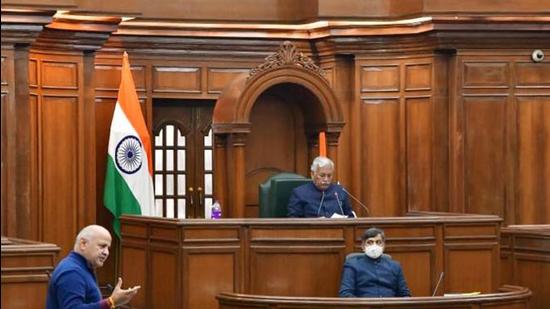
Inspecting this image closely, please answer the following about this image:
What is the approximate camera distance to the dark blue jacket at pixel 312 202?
1188 centimetres

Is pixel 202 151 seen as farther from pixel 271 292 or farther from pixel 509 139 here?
pixel 271 292

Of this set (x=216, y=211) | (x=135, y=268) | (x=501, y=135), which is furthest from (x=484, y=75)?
(x=135, y=268)

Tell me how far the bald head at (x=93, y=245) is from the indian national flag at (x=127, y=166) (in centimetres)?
770

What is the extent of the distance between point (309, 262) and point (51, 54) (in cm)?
456

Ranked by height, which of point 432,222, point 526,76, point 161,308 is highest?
point 526,76

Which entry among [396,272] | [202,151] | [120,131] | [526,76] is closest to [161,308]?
[396,272]

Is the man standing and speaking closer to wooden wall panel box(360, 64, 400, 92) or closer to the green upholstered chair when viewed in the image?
the green upholstered chair

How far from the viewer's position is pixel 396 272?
10492 mm

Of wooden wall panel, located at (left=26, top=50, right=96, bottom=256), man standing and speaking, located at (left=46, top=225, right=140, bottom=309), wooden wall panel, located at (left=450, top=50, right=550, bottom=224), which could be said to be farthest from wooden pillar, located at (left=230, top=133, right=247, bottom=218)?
man standing and speaking, located at (left=46, top=225, right=140, bottom=309)

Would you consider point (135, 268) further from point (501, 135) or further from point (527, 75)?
point (527, 75)

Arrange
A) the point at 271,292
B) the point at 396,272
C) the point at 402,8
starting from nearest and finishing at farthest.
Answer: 1. the point at 396,272
2. the point at 271,292
3. the point at 402,8

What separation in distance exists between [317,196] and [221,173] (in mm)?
1996

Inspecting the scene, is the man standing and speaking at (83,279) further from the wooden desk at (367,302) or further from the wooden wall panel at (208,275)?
the wooden wall panel at (208,275)

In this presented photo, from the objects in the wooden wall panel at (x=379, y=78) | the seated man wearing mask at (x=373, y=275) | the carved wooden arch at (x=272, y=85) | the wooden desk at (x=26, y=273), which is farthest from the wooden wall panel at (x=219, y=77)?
the wooden desk at (x=26, y=273)
